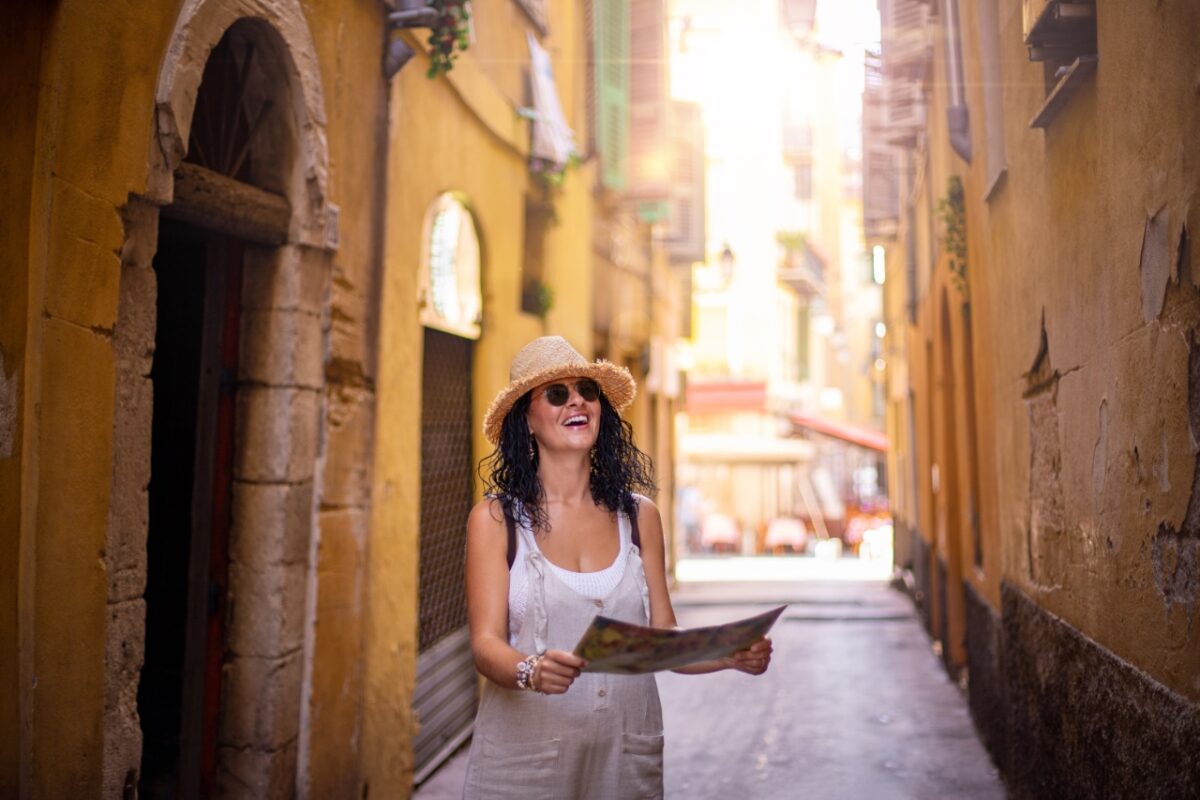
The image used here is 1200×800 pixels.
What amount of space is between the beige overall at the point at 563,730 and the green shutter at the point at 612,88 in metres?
9.26

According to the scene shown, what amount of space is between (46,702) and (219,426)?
67.4 inches

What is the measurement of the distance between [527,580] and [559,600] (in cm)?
8

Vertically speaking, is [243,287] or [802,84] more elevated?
[802,84]

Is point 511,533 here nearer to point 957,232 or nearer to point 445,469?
point 445,469

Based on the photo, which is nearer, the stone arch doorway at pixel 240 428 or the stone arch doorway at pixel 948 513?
the stone arch doorway at pixel 240 428

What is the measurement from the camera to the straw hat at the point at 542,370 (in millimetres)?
2834

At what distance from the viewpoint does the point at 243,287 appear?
16.2 feet

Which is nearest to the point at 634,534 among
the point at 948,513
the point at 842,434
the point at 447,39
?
the point at 447,39

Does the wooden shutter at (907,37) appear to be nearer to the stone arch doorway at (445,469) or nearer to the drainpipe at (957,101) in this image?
the drainpipe at (957,101)

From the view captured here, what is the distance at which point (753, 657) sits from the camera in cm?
260

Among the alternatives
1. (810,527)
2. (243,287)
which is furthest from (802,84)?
(243,287)

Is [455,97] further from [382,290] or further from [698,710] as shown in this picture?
[698,710]

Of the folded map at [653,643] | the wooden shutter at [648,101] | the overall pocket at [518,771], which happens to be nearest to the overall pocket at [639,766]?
the overall pocket at [518,771]

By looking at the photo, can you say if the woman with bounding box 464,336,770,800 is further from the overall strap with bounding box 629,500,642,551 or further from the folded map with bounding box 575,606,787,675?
the folded map with bounding box 575,606,787,675
